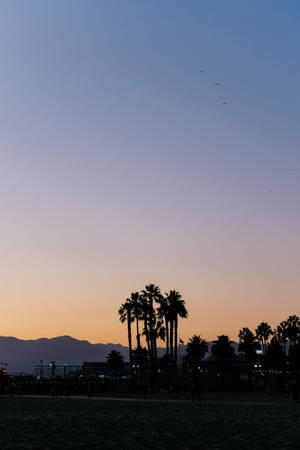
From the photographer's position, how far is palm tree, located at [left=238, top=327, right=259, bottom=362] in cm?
14925

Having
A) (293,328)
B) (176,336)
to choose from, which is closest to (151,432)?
(176,336)

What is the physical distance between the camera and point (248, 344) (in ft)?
491

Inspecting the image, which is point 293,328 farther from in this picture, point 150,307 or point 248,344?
point 150,307

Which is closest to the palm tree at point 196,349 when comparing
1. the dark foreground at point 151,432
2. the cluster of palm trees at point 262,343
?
the cluster of palm trees at point 262,343

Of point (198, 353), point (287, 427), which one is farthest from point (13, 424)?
point (198, 353)

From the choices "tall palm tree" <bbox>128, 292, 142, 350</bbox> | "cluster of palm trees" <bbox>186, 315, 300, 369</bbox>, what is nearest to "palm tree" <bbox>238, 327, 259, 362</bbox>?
"cluster of palm trees" <bbox>186, 315, 300, 369</bbox>

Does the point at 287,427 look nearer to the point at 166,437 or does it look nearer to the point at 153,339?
the point at 166,437

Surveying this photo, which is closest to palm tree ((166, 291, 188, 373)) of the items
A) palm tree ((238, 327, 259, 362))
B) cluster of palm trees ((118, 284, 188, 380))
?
cluster of palm trees ((118, 284, 188, 380))

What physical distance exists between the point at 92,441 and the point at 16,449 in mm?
2994

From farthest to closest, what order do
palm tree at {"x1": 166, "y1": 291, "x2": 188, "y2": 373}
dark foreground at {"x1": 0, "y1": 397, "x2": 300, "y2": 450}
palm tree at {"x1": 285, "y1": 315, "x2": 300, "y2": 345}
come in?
palm tree at {"x1": 285, "y1": 315, "x2": 300, "y2": 345} → palm tree at {"x1": 166, "y1": 291, "x2": 188, "y2": 373} → dark foreground at {"x1": 0, "y1": 397, "x2": 300, "y2": 450}

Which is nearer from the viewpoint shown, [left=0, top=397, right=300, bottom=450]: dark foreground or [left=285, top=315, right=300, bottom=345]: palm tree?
[left=0, top=397, right=300, bottom=450]: dark foreground

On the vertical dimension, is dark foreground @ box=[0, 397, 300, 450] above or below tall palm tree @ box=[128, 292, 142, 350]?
below

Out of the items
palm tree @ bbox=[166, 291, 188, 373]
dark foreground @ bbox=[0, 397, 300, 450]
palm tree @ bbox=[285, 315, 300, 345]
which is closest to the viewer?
dark foreground @ bbox=[0, 397, 300, 450]

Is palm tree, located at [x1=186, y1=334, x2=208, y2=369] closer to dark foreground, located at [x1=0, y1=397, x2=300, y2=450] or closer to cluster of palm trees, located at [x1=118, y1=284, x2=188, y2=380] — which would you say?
cluster of palm trees, located at [x1=118, y1=284, x2=188, y2=380]
